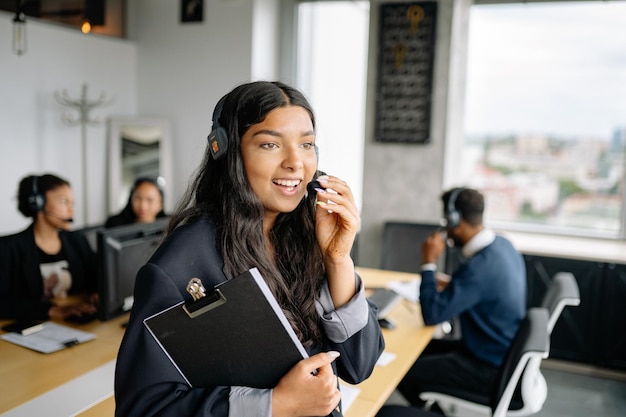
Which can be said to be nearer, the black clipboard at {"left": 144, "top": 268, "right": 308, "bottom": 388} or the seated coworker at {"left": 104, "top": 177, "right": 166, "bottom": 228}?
the black clipboard at {"left": 144, "top": 268, "right": 308, "bottom": 388}

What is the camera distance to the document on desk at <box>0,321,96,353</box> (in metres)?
2.32

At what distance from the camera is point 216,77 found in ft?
17.5

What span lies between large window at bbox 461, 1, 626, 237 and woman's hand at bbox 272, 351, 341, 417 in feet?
13.1

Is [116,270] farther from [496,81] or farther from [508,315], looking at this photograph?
[496,81]

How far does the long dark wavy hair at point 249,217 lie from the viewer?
50.7 inches

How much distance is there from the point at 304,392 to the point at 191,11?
4.74 metres

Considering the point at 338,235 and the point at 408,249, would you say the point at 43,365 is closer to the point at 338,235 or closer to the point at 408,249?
the point at 338,235

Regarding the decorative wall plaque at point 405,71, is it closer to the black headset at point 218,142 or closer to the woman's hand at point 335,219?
the woman's hand at point 335,219

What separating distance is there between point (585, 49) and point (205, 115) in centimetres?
306

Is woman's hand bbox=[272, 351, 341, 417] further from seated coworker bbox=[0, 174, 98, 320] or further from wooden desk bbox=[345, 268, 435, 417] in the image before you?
seated coworker bbox=[0, 174, 98, 320]

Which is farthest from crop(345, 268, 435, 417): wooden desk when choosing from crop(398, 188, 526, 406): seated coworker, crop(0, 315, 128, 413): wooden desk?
crop(0, 315, 128, 413): wooden desk

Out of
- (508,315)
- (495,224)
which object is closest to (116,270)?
(508,315)

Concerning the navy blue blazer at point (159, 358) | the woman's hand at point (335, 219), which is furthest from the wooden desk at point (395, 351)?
the navy blue blazer at point (159, 358)

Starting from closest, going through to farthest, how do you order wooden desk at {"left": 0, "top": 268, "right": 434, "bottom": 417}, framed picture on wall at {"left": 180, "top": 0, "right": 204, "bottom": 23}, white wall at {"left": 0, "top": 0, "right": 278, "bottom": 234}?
wooden desk at {"left": 0, "top": 268, "right": 434, "bottom": 417} → white wall at {"left": 0, "top": 0, "right": 278, "bottom": 234} → framed picture on wall at {"left": 180, "top": 0, "right": 204, "bottom": 23}
